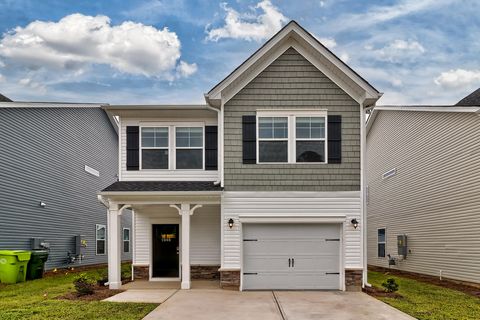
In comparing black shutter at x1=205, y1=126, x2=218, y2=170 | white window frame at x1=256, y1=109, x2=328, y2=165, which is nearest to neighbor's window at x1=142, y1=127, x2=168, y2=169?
black shutter at x1=205, y1=126, x2=218, y2=170

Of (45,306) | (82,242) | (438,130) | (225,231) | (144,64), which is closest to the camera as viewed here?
(45,306)

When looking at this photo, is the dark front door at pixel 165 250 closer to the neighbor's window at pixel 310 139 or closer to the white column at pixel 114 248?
the white column at pixel 114 248

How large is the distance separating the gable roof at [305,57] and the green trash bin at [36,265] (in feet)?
26.6

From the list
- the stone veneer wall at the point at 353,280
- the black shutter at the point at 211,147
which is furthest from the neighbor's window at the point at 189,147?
the stone veneer wall at the point at 353,280

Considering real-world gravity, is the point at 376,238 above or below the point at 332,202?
below

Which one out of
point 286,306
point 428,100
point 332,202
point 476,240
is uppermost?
point 428,100

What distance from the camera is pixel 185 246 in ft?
43.1

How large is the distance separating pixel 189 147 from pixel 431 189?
9.00 metres

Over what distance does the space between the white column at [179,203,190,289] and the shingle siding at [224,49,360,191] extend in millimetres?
1360

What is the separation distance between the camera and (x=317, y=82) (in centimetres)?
1345

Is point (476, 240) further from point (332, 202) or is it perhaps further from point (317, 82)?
point (317, 82)

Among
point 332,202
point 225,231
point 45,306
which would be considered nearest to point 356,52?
point 332,202

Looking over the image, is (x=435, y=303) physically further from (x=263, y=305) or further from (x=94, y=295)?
(x=94, y=295)

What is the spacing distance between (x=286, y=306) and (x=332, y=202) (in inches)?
150
